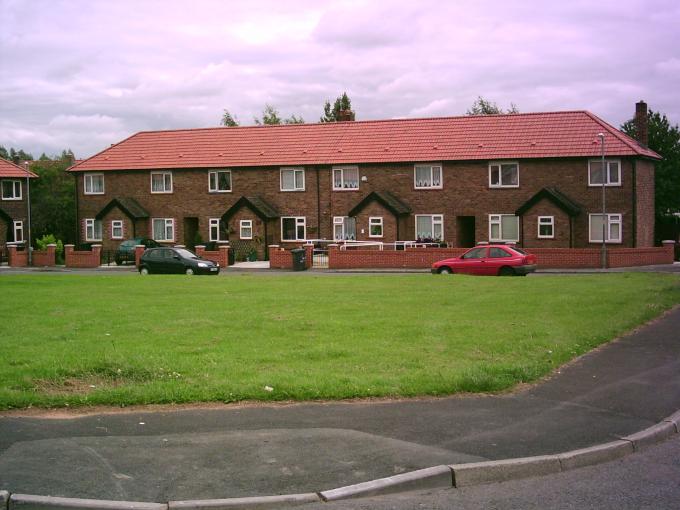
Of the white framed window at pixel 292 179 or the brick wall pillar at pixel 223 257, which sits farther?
the white framed window at pixel 292 179

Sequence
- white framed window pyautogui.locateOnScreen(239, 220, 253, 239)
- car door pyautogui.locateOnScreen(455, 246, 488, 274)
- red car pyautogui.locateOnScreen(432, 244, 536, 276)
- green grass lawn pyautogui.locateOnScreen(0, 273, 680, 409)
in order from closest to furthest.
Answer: green grass lawn pyautogui.locateOnScreen(0, 273, 680, 409), red car pyautogui.locateOnScreen(432, 244, 536, 276), car door pyautogui.locateOnScreen(455, 246, 488, 274), white framed window pyautogui.locateOnScreen(239, 220, 253, 239)

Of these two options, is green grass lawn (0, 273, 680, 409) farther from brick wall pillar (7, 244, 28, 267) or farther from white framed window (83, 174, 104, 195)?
white framed window (83, 174, 104, 195)

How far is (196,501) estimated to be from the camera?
19.5ft

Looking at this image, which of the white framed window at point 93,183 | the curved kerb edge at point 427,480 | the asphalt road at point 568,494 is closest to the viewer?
the curved kerb edge at point 427,480

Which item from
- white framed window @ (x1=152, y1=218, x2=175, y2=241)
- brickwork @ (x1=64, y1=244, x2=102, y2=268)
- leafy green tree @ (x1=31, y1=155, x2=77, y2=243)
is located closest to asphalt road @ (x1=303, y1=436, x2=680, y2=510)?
brickwork @ (x1=64, y1=244, x2=102, y2=268)

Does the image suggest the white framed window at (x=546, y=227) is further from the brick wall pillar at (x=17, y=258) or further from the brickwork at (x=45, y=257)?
the brick wall pillar at (x=17, y=258)

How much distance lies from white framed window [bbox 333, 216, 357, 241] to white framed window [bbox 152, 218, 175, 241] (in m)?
11.2

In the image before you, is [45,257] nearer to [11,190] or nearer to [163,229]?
[163,229]

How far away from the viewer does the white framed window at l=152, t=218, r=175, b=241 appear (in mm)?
53375

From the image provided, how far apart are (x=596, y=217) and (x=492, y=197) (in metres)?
5.93

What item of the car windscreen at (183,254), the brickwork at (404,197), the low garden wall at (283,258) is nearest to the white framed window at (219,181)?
the brickwork at (404,197)

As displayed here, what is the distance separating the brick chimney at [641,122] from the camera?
49.0 meters

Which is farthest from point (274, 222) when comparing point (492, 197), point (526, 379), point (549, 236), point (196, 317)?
point (526, 379)

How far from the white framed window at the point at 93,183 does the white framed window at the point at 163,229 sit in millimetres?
4800
